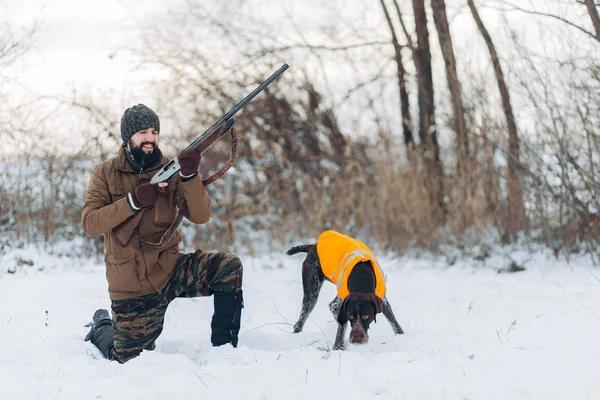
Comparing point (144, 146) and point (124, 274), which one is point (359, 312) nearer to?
point (124, 274)

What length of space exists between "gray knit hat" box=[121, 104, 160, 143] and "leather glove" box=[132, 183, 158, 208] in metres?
0.44

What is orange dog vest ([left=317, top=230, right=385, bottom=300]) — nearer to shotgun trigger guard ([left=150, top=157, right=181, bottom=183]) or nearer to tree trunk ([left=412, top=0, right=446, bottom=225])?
shotgun trigger guard ([left=150, top=157, right=181, bottom=183])

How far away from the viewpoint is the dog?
4051mm

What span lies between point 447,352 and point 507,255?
12.4 feet

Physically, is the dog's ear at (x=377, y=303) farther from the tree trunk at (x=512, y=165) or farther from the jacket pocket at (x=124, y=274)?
the tree trunk at (x=512, y=165)

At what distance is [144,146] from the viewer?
390cm

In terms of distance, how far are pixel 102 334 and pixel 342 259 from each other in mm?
1785

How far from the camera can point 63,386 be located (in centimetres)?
304

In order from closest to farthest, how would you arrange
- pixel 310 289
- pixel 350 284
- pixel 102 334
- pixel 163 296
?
1. pixel 163 296
2. pixel 350 284
3. pixel 102 334
4. pixel 310 289

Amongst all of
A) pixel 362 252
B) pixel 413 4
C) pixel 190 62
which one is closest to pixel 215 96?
pixel 190 62

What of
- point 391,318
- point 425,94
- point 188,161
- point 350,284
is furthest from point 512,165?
point 188,161

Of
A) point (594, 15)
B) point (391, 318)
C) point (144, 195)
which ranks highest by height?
point (594, 15)

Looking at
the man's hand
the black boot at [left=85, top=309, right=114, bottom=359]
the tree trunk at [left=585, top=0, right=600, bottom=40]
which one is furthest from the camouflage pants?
the tree trunk at [left=585, top=0, right=600, bottom=40]

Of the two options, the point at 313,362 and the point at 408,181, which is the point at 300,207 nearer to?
the point at 408,181
